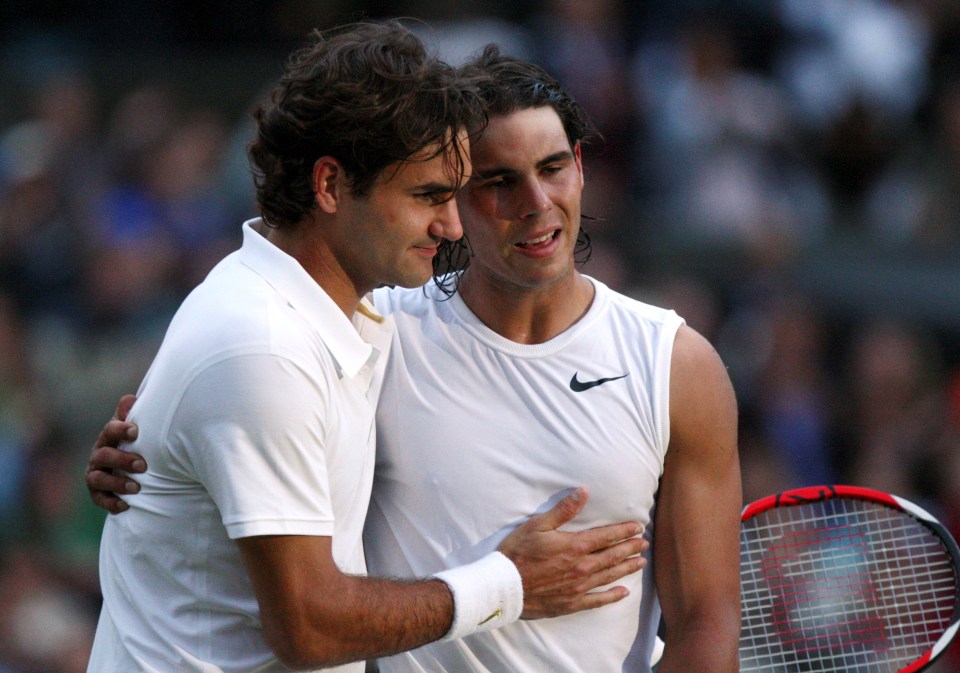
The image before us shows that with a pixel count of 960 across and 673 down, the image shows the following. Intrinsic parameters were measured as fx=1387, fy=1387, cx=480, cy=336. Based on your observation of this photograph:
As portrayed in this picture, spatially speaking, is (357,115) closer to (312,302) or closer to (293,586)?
(312,302)

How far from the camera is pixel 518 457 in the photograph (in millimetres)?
3104

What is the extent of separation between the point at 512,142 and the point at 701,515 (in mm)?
937

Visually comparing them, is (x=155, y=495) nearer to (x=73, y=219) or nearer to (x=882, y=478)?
(x=882, y=478)

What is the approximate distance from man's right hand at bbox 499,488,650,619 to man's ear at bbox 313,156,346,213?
31.9 inches

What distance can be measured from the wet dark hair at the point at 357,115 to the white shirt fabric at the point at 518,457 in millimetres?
495

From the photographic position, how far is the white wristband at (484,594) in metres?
2.81

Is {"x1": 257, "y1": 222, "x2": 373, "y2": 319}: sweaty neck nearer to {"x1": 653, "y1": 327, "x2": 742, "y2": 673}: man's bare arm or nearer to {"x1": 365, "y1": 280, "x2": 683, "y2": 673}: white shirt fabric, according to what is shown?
{"x1": 365, "y1": 280, "x2": 683, "y2": 673}: white shirt fabric

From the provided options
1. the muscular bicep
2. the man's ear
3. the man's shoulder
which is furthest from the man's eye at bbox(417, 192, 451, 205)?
the muscular bicep

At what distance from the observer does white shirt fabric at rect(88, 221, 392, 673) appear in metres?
2.61

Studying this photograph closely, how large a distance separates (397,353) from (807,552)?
1208mm

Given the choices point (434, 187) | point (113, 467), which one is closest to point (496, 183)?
point (434, 187)

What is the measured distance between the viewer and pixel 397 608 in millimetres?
2750

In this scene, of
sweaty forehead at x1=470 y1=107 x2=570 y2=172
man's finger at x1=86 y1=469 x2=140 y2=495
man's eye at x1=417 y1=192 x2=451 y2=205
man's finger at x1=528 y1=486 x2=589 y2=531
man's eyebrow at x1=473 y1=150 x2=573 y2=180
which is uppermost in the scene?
sweaty forehead at x1=470 y1=107 x2=570 y2=172

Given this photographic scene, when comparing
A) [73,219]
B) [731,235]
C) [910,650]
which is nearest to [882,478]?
[731,235]
